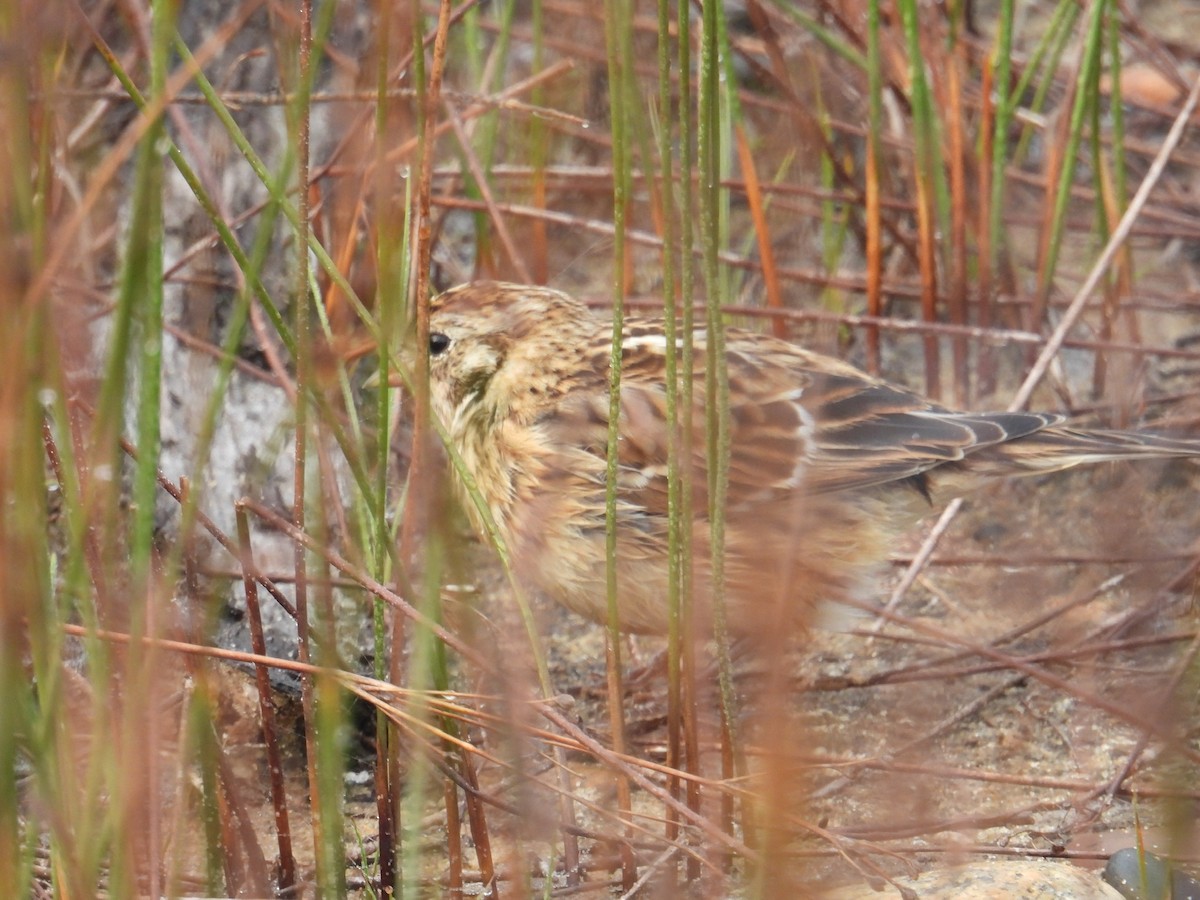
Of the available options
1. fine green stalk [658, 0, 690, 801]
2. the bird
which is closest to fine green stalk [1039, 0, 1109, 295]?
the bird

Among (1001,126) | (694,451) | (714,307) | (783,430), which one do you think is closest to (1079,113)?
(1001,126)

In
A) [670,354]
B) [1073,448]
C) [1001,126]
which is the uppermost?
[1001,126]

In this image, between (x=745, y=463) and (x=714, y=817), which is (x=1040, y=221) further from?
(x=714, y=817)

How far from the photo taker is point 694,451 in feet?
13.5

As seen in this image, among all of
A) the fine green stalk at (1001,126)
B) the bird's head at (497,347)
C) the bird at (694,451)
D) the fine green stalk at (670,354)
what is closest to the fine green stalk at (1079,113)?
the fine green stalk at (1001,126)

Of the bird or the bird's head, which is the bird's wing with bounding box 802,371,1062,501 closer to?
the bird

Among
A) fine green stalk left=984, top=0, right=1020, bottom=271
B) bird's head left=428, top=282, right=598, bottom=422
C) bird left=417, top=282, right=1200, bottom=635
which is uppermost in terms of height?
fine green stalk left=984, top=0, right=1020, bottom=271

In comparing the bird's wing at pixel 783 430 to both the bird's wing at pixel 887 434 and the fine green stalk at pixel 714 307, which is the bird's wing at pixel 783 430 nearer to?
the bird's wing at pixel 887 434

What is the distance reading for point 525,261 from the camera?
5.62 m

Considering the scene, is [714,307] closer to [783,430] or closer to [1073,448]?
[783,430]

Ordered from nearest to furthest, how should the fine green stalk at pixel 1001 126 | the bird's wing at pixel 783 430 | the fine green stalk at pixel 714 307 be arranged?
the fine green stalk at pixel 714 307 < the bird's wing at pixel 783 430 < the fine green stalk at pixel 1001 126

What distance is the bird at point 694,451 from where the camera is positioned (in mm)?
3898

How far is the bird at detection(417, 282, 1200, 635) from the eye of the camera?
3.90 m

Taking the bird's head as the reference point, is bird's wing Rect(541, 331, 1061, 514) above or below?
below
